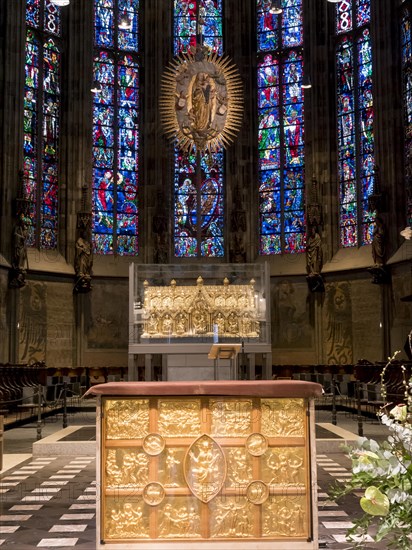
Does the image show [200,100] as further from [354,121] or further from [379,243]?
[354,121]

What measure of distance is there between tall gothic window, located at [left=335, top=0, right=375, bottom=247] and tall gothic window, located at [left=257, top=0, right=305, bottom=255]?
1442mm

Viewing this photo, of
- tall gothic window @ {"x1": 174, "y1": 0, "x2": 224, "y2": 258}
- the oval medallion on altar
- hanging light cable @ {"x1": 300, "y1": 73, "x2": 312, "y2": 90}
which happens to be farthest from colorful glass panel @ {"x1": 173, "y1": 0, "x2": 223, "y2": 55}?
the oval medallion on altar

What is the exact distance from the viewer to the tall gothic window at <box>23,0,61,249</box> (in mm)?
25922

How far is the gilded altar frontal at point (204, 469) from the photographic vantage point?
5.29 metres

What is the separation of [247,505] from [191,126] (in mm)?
8046

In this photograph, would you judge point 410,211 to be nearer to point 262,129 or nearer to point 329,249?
point 329,249

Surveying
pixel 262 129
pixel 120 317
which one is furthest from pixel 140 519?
pixel 262 129

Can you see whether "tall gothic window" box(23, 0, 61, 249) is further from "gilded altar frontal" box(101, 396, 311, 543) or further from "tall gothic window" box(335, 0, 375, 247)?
"gilded altar frontal" box(101, 396, 311, 543)

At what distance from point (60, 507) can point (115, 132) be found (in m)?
21.6

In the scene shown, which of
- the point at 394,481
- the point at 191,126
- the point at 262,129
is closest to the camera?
the point at 394,481

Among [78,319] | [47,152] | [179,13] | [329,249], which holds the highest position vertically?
[179,13]

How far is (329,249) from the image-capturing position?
85.7ft

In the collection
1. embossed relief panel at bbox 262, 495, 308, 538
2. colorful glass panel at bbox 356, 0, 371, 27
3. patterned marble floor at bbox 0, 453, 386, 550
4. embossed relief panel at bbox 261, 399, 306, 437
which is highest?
colorful glass panel at bbox 356, 0, 371, 27

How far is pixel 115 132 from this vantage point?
27.7m
